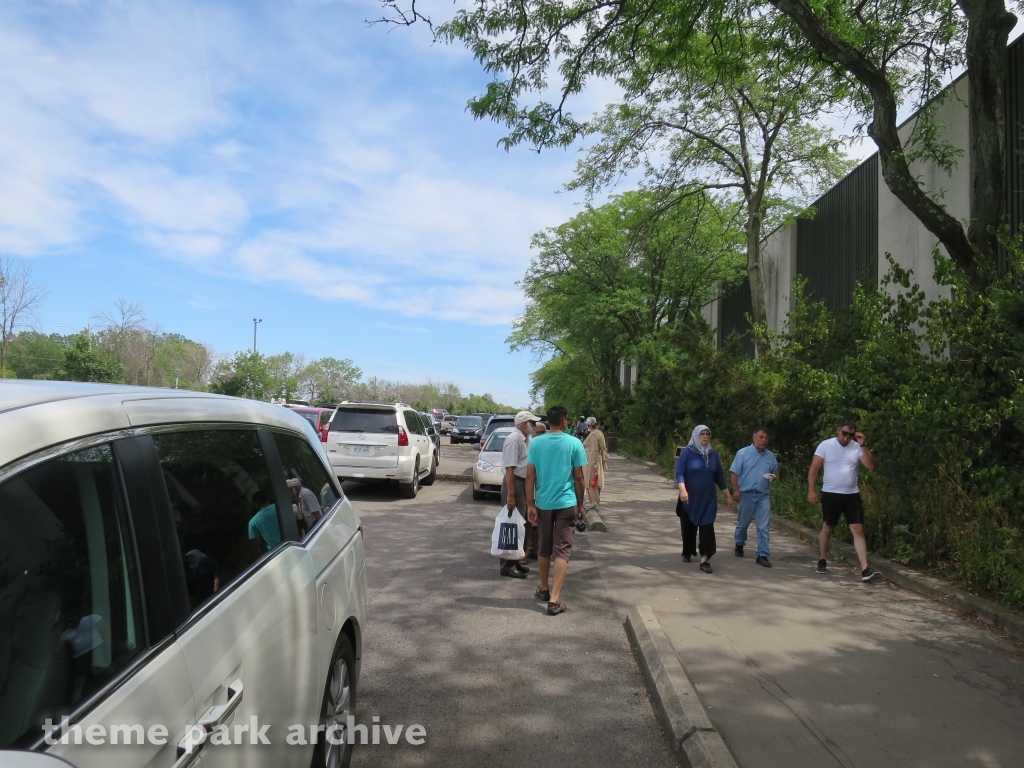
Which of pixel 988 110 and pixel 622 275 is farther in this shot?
pixel 622 275

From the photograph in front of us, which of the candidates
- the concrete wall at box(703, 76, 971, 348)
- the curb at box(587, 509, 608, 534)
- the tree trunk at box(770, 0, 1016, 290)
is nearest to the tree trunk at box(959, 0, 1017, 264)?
the tree trunk at box(770, 0, 1016, 290)

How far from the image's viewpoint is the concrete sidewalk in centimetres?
393

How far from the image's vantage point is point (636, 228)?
80.4ft

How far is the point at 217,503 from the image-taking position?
2.46m

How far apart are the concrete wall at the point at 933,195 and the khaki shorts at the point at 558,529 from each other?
9.09 metres

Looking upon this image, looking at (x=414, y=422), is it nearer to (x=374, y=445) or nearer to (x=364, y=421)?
(x=364, y=421)

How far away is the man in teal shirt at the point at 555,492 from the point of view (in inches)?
259

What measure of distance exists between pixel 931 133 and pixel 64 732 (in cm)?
1393

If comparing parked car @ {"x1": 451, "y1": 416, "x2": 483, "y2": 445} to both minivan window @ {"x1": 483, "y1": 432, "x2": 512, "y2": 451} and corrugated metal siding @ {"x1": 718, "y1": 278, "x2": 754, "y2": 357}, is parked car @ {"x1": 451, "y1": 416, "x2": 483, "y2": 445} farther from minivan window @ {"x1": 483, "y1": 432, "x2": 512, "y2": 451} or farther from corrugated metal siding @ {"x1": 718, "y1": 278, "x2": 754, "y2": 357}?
minivan window @ {"x1": 483, "y1": 432, "x2": 512, "y2": 451}

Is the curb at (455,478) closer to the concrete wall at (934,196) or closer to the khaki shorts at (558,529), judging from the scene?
the concrete wall at (934,196)

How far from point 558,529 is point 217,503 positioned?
14.7 feet

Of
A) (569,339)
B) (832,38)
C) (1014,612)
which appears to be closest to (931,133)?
(832,38)

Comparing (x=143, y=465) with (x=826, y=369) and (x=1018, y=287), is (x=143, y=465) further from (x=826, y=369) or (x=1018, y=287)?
(x=826, y=369)

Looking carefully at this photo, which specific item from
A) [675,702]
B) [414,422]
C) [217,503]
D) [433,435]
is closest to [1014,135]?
[675,702]
